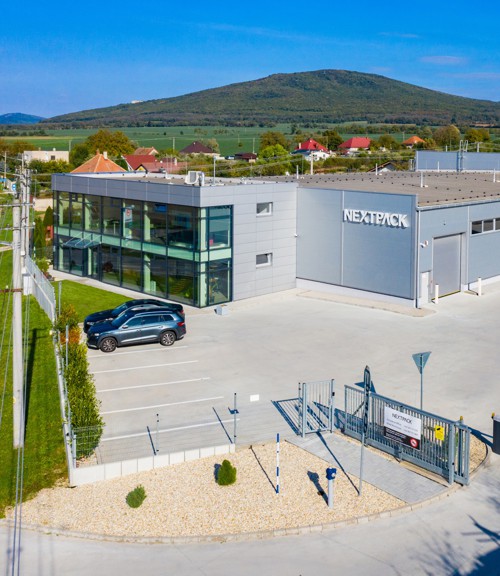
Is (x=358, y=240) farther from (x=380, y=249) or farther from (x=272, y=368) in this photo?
(x=272, y=368)

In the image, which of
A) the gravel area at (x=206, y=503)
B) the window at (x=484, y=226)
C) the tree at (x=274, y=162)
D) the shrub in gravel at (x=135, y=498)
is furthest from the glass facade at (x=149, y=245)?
the tree at (x=274, y=162)

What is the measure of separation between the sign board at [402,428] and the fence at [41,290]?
15.3m

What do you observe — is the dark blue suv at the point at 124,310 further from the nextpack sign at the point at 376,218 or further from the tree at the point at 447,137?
the tree at the point at 447,137

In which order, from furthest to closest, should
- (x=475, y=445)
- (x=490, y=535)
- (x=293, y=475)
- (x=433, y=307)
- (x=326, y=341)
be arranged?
(x=433, y=307), (x=326, y=341), (x=475, y=445), (x=293, y=475), (x=490, y=535)

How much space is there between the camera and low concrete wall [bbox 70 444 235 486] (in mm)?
15633

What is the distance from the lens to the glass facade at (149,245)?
1250 inches

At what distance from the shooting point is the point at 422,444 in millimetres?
15945

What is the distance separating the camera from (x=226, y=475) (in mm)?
15305

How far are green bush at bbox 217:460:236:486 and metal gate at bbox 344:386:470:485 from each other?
3.59 meters

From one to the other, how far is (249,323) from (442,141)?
104 meters

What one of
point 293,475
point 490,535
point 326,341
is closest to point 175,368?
point 326,341

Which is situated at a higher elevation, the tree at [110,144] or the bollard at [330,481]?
the tree at [110,144]

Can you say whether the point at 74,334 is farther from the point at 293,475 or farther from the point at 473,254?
the point at 473,254

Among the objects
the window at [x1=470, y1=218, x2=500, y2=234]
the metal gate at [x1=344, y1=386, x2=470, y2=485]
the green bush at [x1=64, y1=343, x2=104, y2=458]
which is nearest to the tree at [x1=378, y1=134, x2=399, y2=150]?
the window at [x1=470, y1=218, x2=500, y2=234]
